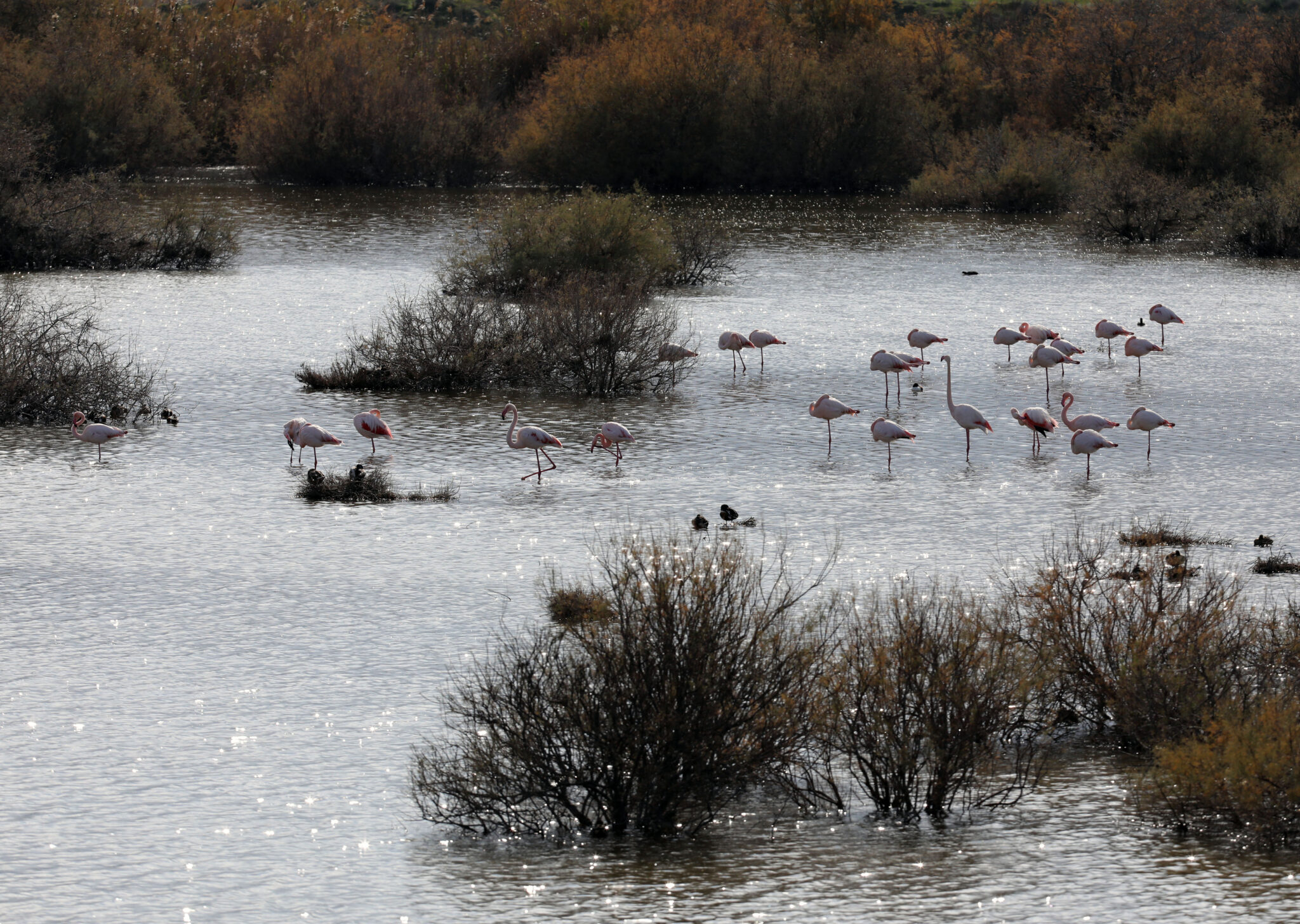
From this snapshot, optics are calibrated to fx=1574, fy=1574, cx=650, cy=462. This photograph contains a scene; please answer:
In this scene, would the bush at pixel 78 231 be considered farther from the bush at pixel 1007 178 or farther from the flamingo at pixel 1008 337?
the bush at pixel 1007 178

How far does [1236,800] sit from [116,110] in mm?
62856

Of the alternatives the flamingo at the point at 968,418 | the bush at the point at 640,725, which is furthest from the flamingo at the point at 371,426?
the bush at the point at 640,725

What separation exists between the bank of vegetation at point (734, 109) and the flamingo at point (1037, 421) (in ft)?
109

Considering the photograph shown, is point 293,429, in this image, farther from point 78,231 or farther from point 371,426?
point 78,231

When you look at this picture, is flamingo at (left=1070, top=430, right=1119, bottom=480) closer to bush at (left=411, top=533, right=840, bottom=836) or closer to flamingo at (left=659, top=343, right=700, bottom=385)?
flamingo at (left=659, top=343, right=700, bottom=385)

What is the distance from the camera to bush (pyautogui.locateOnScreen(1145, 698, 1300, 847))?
27.5ft

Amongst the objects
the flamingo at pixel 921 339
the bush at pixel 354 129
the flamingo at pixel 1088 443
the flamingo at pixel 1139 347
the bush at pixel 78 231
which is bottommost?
the flamingo at pixel 1088 443

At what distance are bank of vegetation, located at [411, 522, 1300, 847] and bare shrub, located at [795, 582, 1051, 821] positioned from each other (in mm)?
16

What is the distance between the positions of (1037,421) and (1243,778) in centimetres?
1124

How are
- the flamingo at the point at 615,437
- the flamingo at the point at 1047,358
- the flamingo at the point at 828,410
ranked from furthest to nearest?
the flamingo at the point at 1047,358
the flamingo at the point at 828,410
the flamingo at the point at 615,437

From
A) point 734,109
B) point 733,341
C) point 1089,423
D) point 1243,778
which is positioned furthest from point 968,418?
point 734,109

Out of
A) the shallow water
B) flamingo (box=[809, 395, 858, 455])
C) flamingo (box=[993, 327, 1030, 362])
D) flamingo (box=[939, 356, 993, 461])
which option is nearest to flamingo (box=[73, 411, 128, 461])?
the shallow water

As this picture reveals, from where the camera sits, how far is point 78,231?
39531 mm

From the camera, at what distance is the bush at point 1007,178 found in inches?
2269
